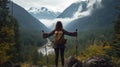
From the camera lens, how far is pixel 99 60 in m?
23.7

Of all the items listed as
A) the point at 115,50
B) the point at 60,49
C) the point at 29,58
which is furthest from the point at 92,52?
the point at 29,58

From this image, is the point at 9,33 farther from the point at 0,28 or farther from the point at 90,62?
the point at 90,62

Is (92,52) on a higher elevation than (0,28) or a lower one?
lower

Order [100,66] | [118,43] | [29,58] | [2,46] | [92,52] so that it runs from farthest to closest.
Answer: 1. [29,58]
2. [92,52]
3. [2,46]
4. [118,43]
5. [100,66]

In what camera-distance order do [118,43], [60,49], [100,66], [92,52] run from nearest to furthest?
[60,49]
[100,66]
[118,43]
[92,52]

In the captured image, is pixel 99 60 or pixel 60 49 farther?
pixel 99 60

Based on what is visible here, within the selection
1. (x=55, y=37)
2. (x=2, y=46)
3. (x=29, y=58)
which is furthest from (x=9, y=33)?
(x=29, y=58)

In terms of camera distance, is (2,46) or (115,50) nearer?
(115,50)

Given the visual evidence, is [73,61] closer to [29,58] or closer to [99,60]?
[99,60]

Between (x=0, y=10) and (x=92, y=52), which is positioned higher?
(x=0, y=10)

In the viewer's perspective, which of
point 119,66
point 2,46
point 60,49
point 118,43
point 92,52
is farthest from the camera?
point 92,52

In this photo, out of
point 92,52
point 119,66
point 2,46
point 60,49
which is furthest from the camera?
point 92,52

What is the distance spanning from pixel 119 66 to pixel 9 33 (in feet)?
51.7

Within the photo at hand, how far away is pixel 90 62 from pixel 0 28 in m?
25.6
